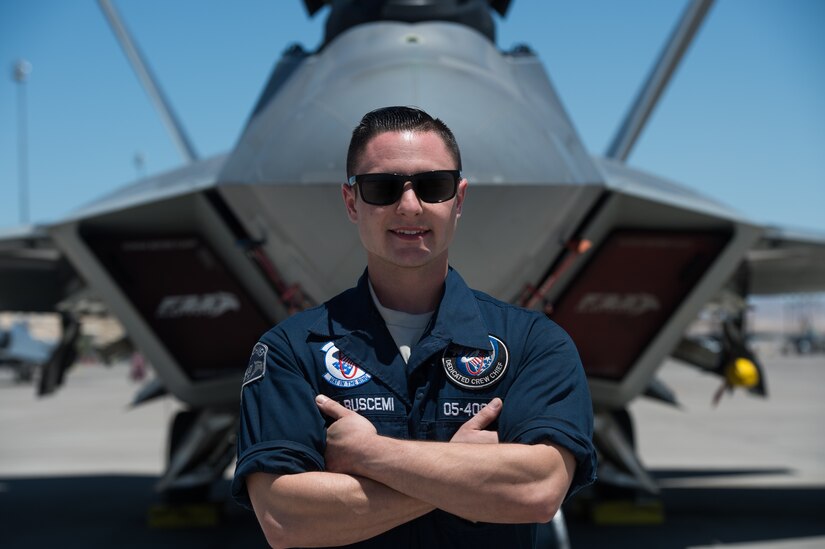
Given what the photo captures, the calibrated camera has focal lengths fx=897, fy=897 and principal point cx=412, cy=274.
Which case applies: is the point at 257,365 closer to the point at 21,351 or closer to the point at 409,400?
the point at 409,400

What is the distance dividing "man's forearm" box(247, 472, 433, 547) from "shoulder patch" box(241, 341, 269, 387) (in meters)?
0.22

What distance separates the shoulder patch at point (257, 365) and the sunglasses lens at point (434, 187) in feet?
1.49

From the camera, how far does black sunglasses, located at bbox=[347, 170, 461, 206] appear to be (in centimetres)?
183

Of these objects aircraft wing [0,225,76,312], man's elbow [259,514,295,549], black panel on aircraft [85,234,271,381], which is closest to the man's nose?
man's elbow [259,514,295,549]

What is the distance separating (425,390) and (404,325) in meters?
0.18

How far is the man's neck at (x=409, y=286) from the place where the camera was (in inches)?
75.2

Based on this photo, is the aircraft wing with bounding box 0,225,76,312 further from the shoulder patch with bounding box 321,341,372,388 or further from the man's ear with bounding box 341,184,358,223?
the shoulder patch with bounding box 321,341,372,388

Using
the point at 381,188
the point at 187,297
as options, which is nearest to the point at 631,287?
the point at 187,297

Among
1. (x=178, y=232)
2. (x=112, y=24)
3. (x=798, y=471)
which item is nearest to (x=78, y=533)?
(x=178, y=232)

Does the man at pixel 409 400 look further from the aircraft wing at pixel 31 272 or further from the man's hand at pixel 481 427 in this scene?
the aircraft wing at pixel 31 272

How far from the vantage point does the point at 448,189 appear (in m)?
1.85

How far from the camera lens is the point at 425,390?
1812mm

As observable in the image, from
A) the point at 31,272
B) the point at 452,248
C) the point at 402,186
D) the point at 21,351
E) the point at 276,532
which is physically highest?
the point at 402,186

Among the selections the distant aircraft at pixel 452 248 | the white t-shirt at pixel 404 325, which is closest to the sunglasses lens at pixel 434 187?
the white t-shirt at pixel 404 325
